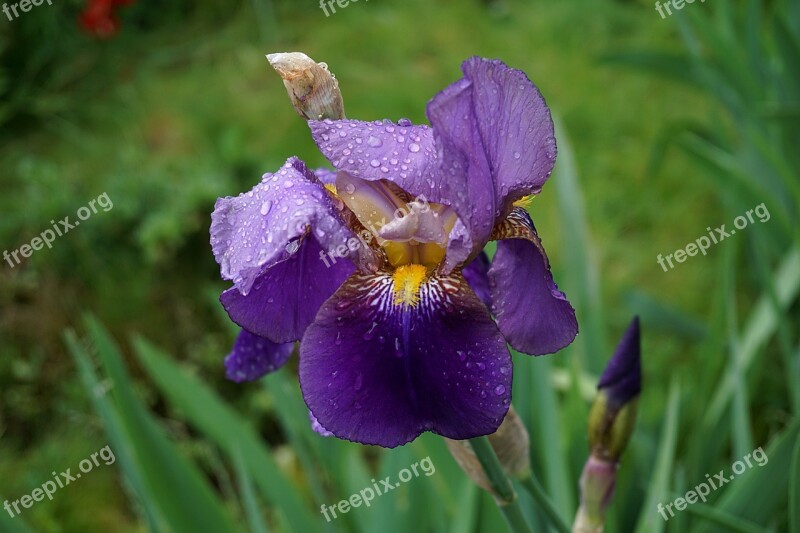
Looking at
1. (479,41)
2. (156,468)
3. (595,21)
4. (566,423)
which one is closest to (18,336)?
(156,468)

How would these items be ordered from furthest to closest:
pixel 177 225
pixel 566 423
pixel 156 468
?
pixel 177 225 → pixel 566 423 → pixel 156 468

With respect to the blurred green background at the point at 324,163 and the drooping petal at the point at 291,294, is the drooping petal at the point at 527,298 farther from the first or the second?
the blurred green background at the point at 324,163

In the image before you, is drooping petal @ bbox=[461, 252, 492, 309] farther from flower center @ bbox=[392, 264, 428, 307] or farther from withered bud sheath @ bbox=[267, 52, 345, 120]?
withered bud sheath @ bbox=[267, 52, 345, 120]

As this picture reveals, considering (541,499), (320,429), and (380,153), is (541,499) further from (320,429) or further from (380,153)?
(380,153)

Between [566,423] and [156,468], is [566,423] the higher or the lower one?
the lower one

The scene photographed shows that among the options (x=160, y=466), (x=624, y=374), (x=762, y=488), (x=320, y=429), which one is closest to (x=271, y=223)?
(x=320, y=429)

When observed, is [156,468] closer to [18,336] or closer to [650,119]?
[18,336]

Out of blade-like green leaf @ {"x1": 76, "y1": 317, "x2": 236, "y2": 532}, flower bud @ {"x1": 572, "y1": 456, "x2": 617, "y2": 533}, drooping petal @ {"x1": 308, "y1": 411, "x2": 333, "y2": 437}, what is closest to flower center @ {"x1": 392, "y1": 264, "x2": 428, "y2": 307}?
drooping petal @ {"x1": 308, "y1": 411, "x2": 333, "y2": 437}
